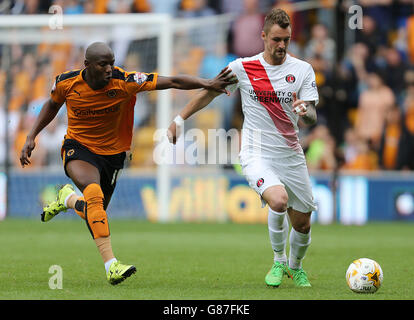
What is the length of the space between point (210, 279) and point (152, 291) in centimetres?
130

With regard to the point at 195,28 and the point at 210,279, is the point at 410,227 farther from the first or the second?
the point at 210,279

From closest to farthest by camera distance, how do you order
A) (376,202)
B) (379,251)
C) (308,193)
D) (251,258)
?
(308,193), (251,258), (379,251), (376,202)

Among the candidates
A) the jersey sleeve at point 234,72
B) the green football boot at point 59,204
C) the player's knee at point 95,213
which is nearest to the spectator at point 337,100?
the jersey sleeve at point 234,72

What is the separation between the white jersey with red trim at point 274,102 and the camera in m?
8.43

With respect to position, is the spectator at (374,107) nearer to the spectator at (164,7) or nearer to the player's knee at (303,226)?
the spectator at (164,7)

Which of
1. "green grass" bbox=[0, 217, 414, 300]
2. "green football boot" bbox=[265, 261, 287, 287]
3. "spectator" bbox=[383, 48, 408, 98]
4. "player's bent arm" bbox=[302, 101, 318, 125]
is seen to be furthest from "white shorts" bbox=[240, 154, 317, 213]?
"spectator" bbox=[383, 48, 408, 98]

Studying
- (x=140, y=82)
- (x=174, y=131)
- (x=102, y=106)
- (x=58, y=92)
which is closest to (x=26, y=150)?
(x=58, y=92)

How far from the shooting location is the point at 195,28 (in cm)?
2019

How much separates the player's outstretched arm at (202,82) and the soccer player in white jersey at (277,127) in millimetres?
100

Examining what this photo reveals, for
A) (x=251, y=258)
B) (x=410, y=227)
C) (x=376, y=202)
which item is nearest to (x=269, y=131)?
(x=251, y=258)

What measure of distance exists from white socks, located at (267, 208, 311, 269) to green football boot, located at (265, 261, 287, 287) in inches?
3.2

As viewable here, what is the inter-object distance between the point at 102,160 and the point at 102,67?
1045mm

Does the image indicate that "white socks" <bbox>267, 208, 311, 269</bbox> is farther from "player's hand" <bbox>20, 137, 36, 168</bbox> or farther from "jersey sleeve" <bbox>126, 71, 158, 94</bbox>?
"player's hand" <bbox>20, 137, 36, 168</bbox>

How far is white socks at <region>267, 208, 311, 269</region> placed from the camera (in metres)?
8.28
